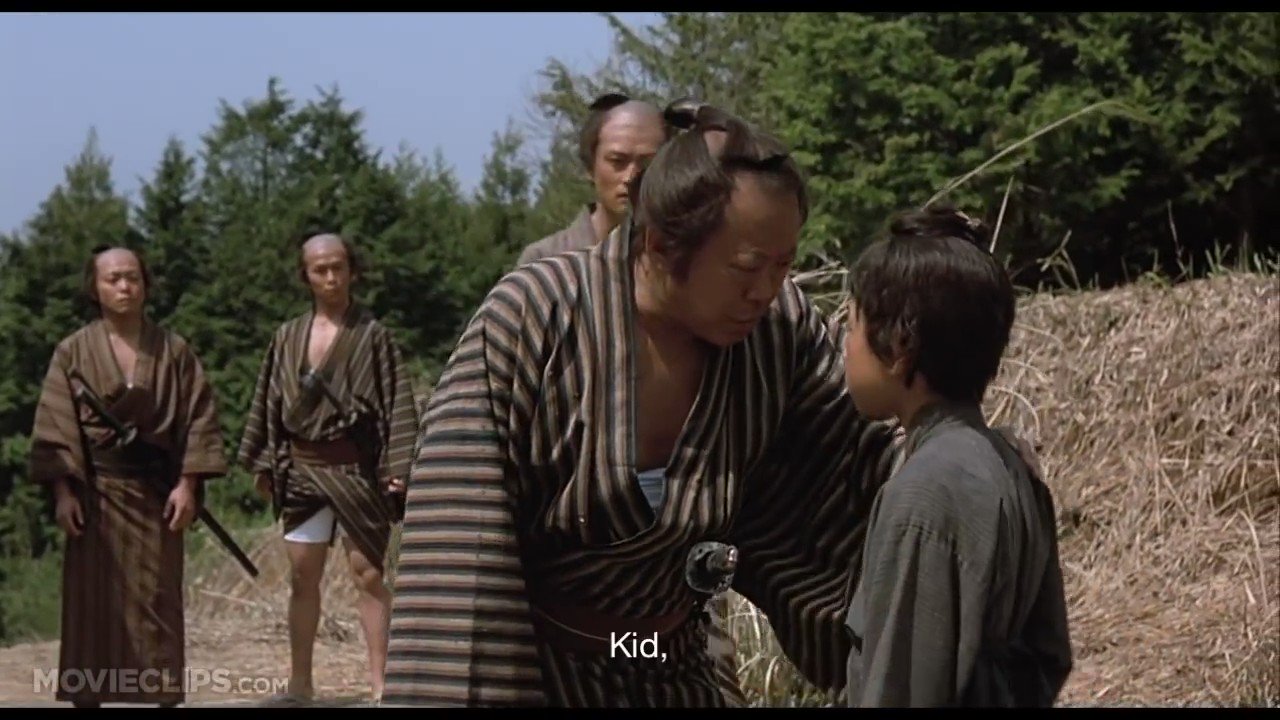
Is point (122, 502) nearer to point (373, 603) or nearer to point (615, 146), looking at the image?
point (373, 603)

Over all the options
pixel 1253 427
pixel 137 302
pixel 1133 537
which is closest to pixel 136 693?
pixel 137 302

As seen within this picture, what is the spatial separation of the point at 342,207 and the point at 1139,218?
622 centimetres

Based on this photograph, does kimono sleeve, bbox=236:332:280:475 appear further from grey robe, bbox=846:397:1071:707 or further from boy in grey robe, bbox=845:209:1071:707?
grey robe, bbox=846:397:1071:707

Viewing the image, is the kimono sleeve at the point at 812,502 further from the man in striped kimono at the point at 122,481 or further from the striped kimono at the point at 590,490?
the man in striped kimono at the point at 122,481

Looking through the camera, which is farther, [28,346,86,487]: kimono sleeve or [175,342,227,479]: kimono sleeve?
[175,342,227,479]: kimono sleeve

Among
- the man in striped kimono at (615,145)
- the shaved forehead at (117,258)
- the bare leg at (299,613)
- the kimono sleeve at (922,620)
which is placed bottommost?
the bare leg at (299,613)

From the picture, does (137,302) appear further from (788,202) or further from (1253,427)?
(788,202)

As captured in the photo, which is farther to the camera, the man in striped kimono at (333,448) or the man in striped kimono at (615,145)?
the man in striped kimono at (333,448)

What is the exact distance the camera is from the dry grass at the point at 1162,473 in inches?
290

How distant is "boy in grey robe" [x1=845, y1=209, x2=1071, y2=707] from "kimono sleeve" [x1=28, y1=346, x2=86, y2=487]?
5.94 metres

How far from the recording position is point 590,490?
10.1 feet

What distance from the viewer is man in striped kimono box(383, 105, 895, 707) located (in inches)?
119

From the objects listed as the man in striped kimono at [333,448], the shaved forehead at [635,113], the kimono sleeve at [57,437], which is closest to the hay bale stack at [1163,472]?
the man in striped kimono at [333,448]

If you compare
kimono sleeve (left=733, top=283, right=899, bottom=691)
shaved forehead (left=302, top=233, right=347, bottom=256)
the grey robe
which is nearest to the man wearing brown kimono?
kimono sleeve (left=733, top=283, right=899, bottom=691)
